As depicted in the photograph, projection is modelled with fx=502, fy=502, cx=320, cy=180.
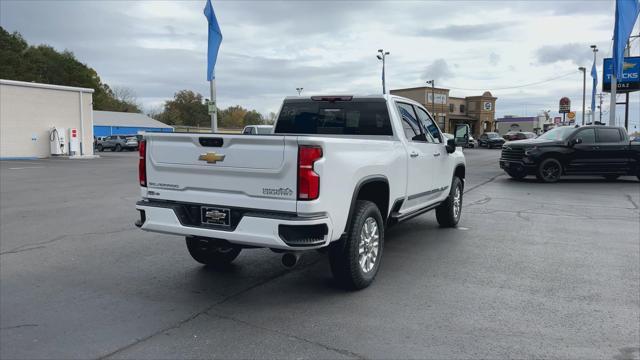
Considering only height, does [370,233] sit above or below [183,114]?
below

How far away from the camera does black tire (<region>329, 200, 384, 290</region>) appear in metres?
4.71

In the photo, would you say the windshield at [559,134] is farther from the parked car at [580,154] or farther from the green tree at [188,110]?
the green tree at [188,110]

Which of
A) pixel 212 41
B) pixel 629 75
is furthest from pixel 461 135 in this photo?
pixel 629 75

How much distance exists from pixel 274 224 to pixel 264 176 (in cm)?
42

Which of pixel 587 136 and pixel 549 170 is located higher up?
pixel 587 136

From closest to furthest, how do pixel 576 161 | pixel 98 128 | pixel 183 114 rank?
pixel 576 161 → pixel 98 128 → pixel 183 114

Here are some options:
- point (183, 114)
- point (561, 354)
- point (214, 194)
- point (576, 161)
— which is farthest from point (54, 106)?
point (183, 114)

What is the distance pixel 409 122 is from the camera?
6.51 metres

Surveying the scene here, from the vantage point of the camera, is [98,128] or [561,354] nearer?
[561,354]

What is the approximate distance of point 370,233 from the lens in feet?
16.8

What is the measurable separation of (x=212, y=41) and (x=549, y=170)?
12803 millimetres

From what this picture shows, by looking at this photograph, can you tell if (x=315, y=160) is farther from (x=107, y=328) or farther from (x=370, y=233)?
(x=107, y=328)

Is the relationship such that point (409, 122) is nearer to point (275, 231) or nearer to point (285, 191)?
point (285, 191)

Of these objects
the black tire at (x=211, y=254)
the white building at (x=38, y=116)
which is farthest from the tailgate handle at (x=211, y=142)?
the white building at (x=38, y=116)
